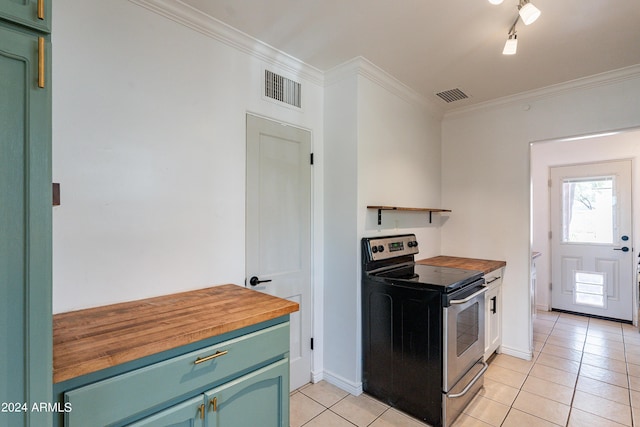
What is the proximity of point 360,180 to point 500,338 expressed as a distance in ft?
7.41

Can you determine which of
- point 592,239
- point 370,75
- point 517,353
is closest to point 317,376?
point 517,353

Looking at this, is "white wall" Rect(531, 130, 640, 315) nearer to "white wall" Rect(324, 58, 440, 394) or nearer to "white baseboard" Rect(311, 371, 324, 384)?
"white wall" Rect(324, 58, 440, 394)

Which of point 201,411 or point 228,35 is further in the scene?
point 228,35

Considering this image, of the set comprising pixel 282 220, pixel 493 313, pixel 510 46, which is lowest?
pixel 493 313

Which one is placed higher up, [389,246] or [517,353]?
[389,246]

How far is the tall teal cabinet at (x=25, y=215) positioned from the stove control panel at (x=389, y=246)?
1.95m

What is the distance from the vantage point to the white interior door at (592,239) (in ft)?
13.1

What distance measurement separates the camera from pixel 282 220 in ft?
7.79

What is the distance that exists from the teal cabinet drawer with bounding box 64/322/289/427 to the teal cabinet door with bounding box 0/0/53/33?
1060 mm

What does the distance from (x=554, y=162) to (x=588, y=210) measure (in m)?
0.79

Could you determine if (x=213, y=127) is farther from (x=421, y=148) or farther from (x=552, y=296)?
(x=552, y=296)

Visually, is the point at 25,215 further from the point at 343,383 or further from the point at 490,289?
the point at 490,289

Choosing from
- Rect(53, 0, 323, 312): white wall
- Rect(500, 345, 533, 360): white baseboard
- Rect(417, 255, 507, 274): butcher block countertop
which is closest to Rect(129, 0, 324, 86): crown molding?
Rect(53, 0, 323, 312): white wall

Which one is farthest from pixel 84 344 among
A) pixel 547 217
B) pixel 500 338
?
pixel 547 217
